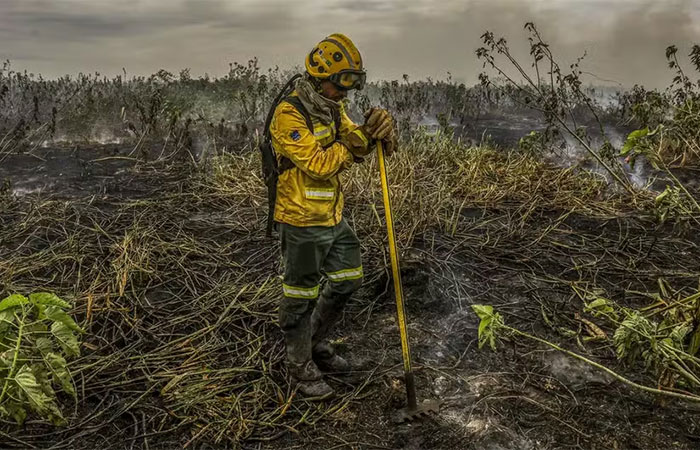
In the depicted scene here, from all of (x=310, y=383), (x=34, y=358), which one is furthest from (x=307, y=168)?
(x=34, y=358)

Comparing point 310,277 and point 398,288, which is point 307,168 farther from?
point 398,288

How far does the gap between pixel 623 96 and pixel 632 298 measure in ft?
26.9

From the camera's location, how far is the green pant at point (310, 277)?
321cm

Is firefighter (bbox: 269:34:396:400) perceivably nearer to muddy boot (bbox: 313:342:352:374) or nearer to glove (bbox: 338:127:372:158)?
glove (bbox: 338:127:372:158)

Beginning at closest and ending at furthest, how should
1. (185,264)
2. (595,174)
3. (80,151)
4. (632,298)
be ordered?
(632,298)
(185,264)
(595,174)
(80,151)

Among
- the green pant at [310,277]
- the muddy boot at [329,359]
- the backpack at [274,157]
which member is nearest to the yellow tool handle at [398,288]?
the green pant at [310,277]

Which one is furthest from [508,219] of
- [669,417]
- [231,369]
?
[231,369]

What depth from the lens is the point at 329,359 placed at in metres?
3.63

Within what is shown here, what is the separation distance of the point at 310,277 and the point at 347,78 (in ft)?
3.58

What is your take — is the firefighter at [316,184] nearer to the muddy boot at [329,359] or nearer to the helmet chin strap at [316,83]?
the helmet chin strap at [316,83]

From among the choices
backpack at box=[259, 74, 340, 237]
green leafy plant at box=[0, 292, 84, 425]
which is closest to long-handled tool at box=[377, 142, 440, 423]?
backpack at box=[259, 74, 340, 237]

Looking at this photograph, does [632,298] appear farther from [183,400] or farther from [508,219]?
[183,400]

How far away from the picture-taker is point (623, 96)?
11.3m

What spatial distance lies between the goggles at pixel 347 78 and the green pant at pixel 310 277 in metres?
0.76
